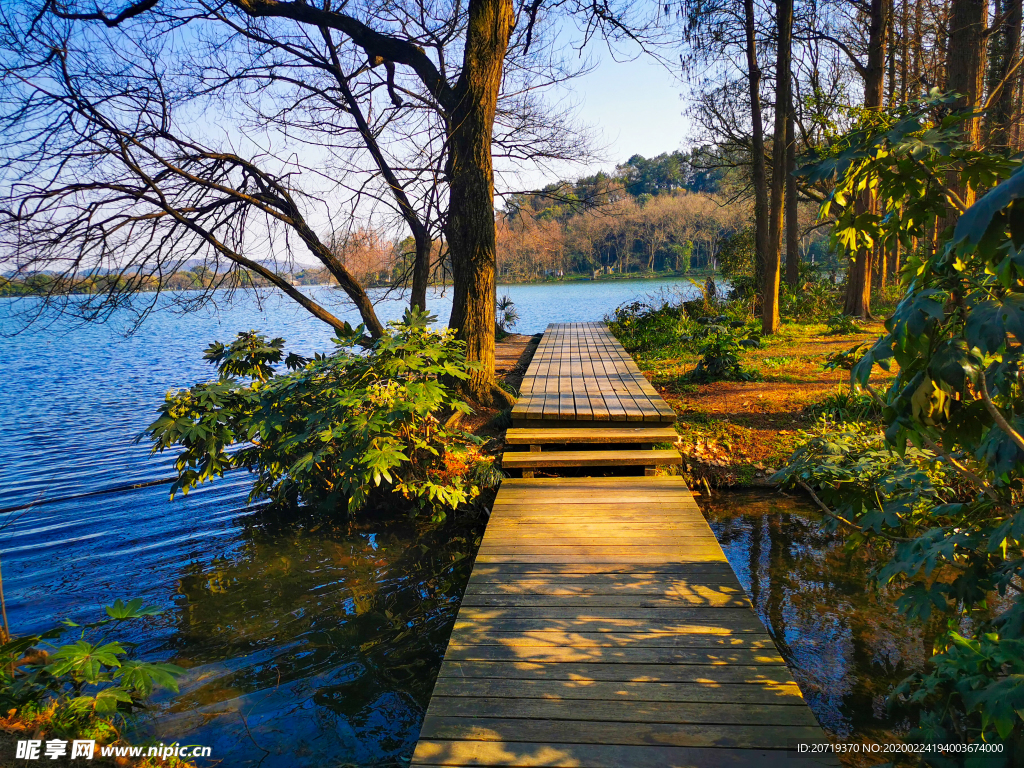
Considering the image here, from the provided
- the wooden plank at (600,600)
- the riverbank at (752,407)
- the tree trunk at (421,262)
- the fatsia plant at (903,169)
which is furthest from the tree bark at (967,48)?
the tree trunk at (421,262)

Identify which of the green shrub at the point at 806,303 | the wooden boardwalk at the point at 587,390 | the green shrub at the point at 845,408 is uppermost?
the green shrub at the point at 806,303

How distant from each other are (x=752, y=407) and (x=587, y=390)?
6.90ft

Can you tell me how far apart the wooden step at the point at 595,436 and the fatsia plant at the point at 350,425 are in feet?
1.31

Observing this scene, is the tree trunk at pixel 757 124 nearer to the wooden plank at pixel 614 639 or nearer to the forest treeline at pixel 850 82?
the forest treeline at pixel 850 82

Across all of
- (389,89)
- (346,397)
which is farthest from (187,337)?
(346,397)

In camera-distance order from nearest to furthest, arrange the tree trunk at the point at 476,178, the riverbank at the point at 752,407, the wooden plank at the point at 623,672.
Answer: the wooden plank at the point at 623,672
the riverbank at the point at 752,407
the tree trunk at the point at 476,178

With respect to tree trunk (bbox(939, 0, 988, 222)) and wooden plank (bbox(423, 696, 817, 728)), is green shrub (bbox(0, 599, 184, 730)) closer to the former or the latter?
wooden plank (bbox(423, 696, 817, 728))

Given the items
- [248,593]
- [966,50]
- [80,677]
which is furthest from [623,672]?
[966,50]

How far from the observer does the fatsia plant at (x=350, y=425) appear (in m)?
4.38

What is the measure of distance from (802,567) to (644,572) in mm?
1632

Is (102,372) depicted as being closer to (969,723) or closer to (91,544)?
(91,544)

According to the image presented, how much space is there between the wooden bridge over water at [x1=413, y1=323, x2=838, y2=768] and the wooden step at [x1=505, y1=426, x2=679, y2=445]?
534 mm

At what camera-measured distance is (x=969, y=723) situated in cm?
197

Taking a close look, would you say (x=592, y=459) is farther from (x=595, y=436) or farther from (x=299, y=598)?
(x=299, y=598)
